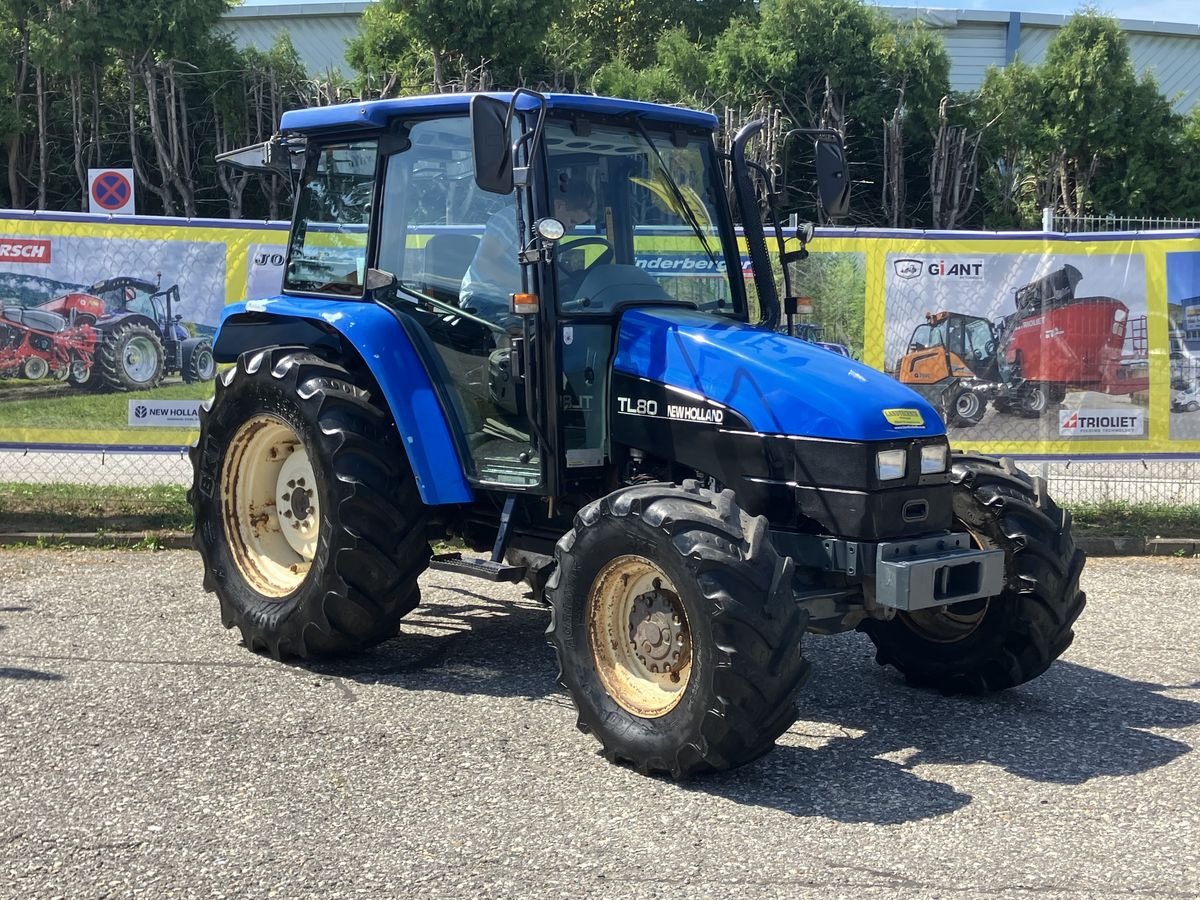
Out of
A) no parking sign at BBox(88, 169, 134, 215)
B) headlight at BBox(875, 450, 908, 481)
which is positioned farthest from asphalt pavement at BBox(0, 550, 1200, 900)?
no parking sign at BBox(88, 169, 134, 215)

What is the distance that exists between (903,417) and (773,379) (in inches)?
20.3

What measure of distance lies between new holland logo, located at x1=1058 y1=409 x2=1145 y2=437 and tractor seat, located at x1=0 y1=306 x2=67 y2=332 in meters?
7.09

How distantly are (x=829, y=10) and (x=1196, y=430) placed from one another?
44.7 ft

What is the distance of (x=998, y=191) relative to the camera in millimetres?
19906

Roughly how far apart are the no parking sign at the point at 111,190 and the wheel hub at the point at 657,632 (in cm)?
716

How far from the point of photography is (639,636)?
502 centimetres

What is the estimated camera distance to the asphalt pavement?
13.1 ft

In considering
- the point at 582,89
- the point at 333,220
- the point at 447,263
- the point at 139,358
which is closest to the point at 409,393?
the point at 447,263

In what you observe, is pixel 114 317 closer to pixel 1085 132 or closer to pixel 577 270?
pixel 577 270

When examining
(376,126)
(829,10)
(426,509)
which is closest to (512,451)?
(426,509)

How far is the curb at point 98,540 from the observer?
29.7ft

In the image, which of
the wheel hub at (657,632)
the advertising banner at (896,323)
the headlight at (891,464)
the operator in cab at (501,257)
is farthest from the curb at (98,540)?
the headlight at (891,464)

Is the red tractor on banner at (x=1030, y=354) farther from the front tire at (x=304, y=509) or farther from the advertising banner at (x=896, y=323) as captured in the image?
the front tire at (x=304, y=509)

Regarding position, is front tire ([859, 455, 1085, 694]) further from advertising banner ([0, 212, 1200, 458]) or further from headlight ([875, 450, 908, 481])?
advertising banner ([0, 212, 1200, 458])
